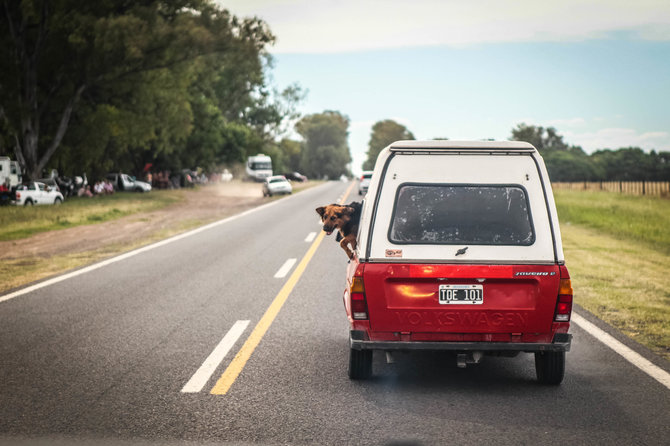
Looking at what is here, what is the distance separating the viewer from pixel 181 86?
41.6 meters

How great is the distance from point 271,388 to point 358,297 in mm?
1029

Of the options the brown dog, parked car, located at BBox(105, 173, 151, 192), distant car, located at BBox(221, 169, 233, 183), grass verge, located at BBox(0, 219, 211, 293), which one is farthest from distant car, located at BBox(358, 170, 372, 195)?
distant car, located at BBox(221, 169, 233, 183)

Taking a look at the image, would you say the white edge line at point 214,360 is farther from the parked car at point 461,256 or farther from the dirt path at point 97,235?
the dirt path at point 97,235

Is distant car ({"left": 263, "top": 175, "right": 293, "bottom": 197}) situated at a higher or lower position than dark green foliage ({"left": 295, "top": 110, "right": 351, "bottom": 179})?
lower

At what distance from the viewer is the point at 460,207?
5.22m

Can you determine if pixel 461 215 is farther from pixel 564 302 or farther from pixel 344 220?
pixel 344 220

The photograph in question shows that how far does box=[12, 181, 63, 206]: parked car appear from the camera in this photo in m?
32.9

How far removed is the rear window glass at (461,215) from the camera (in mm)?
5102

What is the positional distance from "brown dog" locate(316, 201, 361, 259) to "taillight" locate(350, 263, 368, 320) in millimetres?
1178

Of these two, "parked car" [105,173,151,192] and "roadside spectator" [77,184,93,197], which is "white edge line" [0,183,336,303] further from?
"parked car" [105,173,151,192]

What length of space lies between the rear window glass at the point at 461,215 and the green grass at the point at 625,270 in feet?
8.33

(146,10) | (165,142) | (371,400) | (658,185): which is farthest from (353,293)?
(658,185)

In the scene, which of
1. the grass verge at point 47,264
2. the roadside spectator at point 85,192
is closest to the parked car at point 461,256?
the grass verge at point 47,264

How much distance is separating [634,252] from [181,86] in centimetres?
3164
